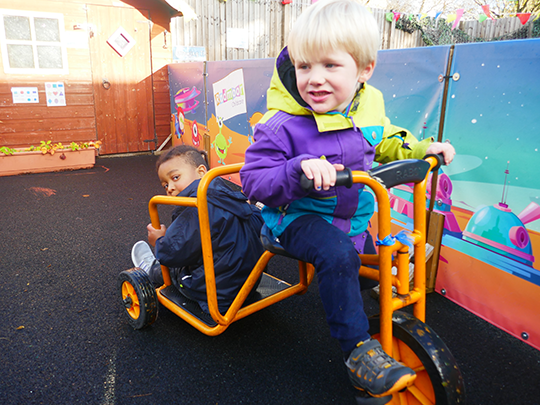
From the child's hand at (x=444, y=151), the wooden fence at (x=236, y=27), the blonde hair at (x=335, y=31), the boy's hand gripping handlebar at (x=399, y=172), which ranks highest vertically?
the wooden fence at (x=236, y=27)

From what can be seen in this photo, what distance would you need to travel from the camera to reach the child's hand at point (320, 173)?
102cm

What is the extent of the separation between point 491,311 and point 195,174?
1642 mm

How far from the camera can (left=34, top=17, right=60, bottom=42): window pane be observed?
→ 5.81 meters

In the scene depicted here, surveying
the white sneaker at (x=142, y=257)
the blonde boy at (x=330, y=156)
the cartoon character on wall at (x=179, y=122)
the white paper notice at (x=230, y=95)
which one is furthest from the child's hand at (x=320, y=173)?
the cartoon character on wall at (x=179, y=122)

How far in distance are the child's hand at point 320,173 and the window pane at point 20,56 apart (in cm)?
622

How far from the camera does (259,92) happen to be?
395 cm

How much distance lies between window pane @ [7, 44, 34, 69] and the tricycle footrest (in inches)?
210

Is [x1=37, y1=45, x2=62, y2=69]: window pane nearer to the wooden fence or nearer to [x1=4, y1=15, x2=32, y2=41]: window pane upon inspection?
[x1=4, y1=15, x2=32, y2=41]: window pane

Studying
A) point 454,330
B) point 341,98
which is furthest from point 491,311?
point 341,98

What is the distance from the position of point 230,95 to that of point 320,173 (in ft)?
12.2

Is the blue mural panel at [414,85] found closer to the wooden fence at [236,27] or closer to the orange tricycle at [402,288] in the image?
the orange tricycle at [402,288]

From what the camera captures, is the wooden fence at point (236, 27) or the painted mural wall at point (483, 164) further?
the wooden fence at point (236, 27)

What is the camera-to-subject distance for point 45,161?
218 inches

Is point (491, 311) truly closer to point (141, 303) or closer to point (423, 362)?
point (423, 362)
